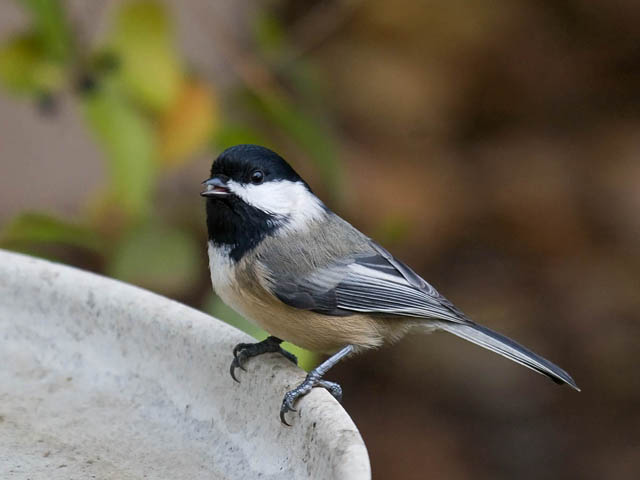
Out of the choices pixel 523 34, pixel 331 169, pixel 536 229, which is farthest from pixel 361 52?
pixel 331 169

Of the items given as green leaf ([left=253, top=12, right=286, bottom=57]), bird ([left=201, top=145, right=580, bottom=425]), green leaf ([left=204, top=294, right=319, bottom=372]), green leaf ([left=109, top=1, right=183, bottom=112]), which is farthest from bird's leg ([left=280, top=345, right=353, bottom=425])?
green leaf ([left=253, top=12, right=286, bottom=57])

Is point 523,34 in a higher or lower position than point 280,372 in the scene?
higher

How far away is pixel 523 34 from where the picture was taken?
4.75m

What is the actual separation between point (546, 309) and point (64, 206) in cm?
195

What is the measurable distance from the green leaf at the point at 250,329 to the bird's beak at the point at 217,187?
11.1 inches

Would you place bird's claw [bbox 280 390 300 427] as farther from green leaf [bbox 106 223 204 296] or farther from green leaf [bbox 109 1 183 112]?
green leaf [bbox 109 1 183 112]

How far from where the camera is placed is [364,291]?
1942 millimetres

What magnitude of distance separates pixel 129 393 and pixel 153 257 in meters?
0.66

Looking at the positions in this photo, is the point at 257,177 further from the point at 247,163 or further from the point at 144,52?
the point at 144,52

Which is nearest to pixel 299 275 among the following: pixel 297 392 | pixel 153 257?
pixel 297 392

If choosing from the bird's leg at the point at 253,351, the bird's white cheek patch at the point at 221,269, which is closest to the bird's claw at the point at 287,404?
the bird's leg at the point at 253,351

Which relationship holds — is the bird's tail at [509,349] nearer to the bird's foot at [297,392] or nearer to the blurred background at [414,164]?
the blurred background at [414,164]

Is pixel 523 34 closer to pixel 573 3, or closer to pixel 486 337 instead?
pixel 573 3

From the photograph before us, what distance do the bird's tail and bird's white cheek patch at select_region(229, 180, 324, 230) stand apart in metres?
0.35
